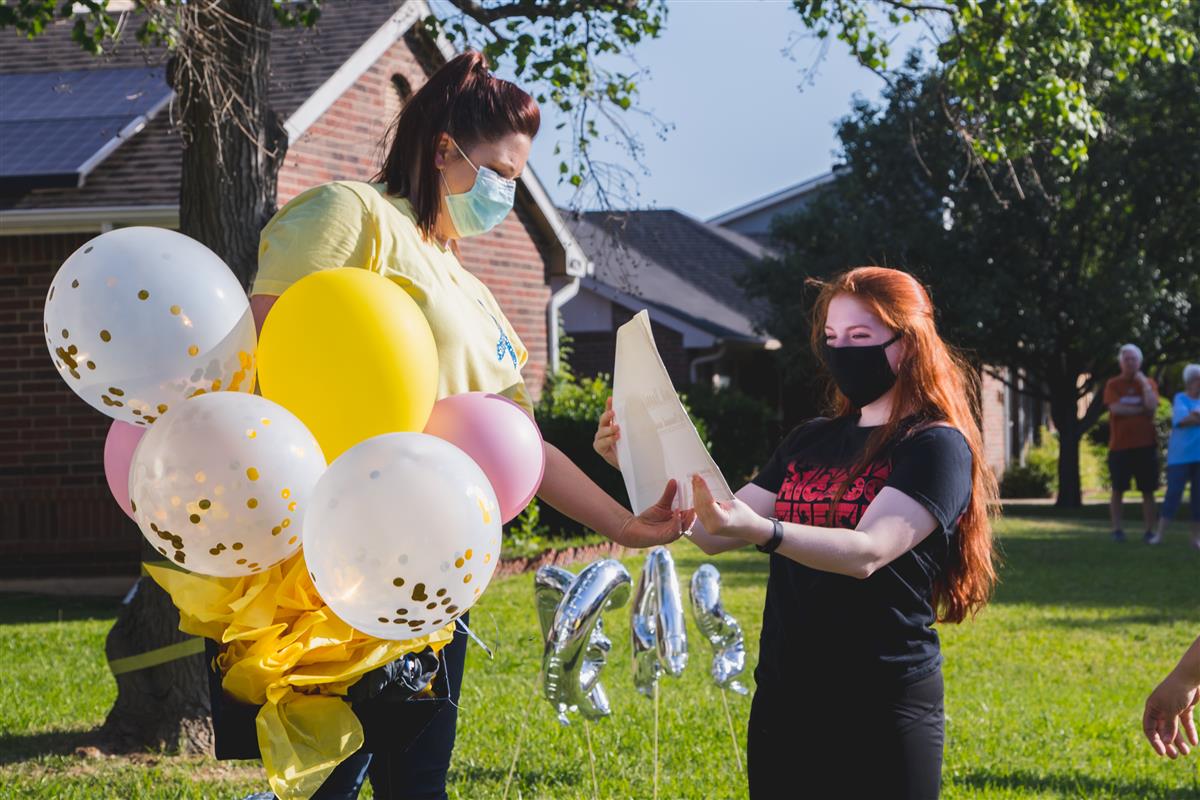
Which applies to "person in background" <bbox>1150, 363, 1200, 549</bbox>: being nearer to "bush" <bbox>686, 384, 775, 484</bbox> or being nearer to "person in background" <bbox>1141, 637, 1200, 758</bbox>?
"bush" <bbox>686, 384, 775, 484</bbox>

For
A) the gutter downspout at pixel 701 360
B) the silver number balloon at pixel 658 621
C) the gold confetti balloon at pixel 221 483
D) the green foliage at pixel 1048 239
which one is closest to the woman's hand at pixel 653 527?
the gold confetti balloon at pixel 221 483

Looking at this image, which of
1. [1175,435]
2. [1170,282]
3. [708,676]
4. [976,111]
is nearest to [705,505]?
[708,676]

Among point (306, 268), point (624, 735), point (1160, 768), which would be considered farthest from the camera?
point (624, 735)

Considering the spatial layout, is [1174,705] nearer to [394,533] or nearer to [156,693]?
[394,533]

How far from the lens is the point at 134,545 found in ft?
34.8

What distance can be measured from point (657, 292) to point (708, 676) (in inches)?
666

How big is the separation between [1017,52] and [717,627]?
5430 mm

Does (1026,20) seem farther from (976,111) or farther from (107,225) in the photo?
(107,225)

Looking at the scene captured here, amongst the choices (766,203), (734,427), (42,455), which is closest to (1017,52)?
(42,455)

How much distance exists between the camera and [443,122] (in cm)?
270

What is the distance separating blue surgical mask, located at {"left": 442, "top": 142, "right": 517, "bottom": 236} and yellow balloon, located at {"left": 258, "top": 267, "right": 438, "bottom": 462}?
A: 1.36 ft

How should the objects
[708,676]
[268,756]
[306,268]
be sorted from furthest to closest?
[708,676] < [306,268] < [268,756]

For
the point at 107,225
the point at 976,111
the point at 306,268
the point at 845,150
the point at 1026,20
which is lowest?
the point at 306,268

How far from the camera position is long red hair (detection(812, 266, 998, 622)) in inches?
117
